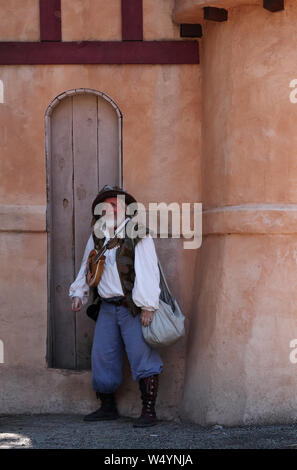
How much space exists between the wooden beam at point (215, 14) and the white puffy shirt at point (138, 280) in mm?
1749

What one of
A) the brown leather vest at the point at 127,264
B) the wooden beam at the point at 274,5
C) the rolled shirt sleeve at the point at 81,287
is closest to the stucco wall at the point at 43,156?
the rolled shirt sleeve at the point at 81,287

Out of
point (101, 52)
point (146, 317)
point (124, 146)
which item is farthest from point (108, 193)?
point (101, 52)

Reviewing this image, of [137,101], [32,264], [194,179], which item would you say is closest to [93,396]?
[32,264]

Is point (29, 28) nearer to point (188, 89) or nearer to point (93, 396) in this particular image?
point (188, 89)

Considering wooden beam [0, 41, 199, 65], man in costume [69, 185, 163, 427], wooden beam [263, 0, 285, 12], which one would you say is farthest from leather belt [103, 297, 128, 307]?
wooden beam [263, 0, 285, 12]

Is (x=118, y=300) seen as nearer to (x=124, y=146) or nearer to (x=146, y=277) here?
(x=146, y=277)

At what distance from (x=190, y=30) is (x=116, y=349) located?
2.66 m

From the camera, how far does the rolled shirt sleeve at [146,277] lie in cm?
557

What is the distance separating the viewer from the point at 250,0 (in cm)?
561

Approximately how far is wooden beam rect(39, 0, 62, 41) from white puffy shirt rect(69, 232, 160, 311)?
5.71 ft

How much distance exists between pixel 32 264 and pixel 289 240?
2092 mm

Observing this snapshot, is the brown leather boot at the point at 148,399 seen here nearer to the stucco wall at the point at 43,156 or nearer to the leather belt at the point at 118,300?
the stucco wall at the point at 43,156

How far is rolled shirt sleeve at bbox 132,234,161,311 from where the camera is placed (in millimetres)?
5566

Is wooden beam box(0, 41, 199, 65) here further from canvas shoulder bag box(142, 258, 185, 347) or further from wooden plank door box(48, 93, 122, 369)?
canvas shoulder bag box(142, 258, 185, 347)
